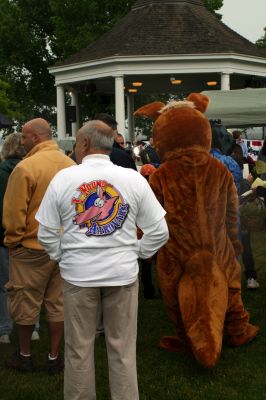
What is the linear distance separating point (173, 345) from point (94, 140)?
2.54m

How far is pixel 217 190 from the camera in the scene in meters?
4.78

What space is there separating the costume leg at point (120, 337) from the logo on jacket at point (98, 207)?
375 mm

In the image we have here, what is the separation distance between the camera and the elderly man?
3238mm

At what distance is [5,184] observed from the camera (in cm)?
486

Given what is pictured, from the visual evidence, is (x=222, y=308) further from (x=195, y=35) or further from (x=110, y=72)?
(x=195, y=35)

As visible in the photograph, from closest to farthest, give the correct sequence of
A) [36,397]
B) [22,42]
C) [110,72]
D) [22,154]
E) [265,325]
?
[36,397]
[22,154]
[265,325]
[110,72]
[22,42]

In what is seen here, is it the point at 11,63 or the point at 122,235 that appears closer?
the point at 122,235

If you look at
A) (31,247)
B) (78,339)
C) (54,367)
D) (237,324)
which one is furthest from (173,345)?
(78,339)

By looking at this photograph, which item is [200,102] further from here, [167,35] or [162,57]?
[167,35]

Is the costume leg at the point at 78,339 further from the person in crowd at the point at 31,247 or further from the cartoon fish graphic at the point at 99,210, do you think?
the person in crowd at the point at 31,247

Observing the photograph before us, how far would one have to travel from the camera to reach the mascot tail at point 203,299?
14.9ft

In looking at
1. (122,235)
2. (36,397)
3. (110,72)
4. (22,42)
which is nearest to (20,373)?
(36,397)

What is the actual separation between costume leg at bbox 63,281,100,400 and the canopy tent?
4177mm

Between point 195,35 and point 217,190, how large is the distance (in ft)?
54.3
